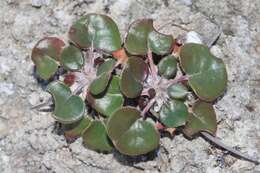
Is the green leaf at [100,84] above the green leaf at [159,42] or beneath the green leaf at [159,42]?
beneath

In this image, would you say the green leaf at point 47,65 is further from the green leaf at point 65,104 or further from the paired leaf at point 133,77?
the paired leaf at point 133,77

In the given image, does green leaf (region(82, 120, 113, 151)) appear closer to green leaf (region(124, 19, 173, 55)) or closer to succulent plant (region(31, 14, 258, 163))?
succulent plant (region(31, 14, 258, 163))

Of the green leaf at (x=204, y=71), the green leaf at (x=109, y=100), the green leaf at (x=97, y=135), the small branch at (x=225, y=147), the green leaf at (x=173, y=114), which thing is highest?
the green leaf at (x=204, y=71)

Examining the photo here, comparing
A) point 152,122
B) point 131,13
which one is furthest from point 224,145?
point 131,13

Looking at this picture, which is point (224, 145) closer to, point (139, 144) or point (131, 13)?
point (139, 144)

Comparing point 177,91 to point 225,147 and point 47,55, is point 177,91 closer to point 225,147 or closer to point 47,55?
point 225,147

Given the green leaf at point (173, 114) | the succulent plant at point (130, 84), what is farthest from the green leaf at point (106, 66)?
the green leaf at point (173, 114)

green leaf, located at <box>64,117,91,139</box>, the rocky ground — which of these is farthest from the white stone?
green leaf, located at <box>64,117,91,139</box>
